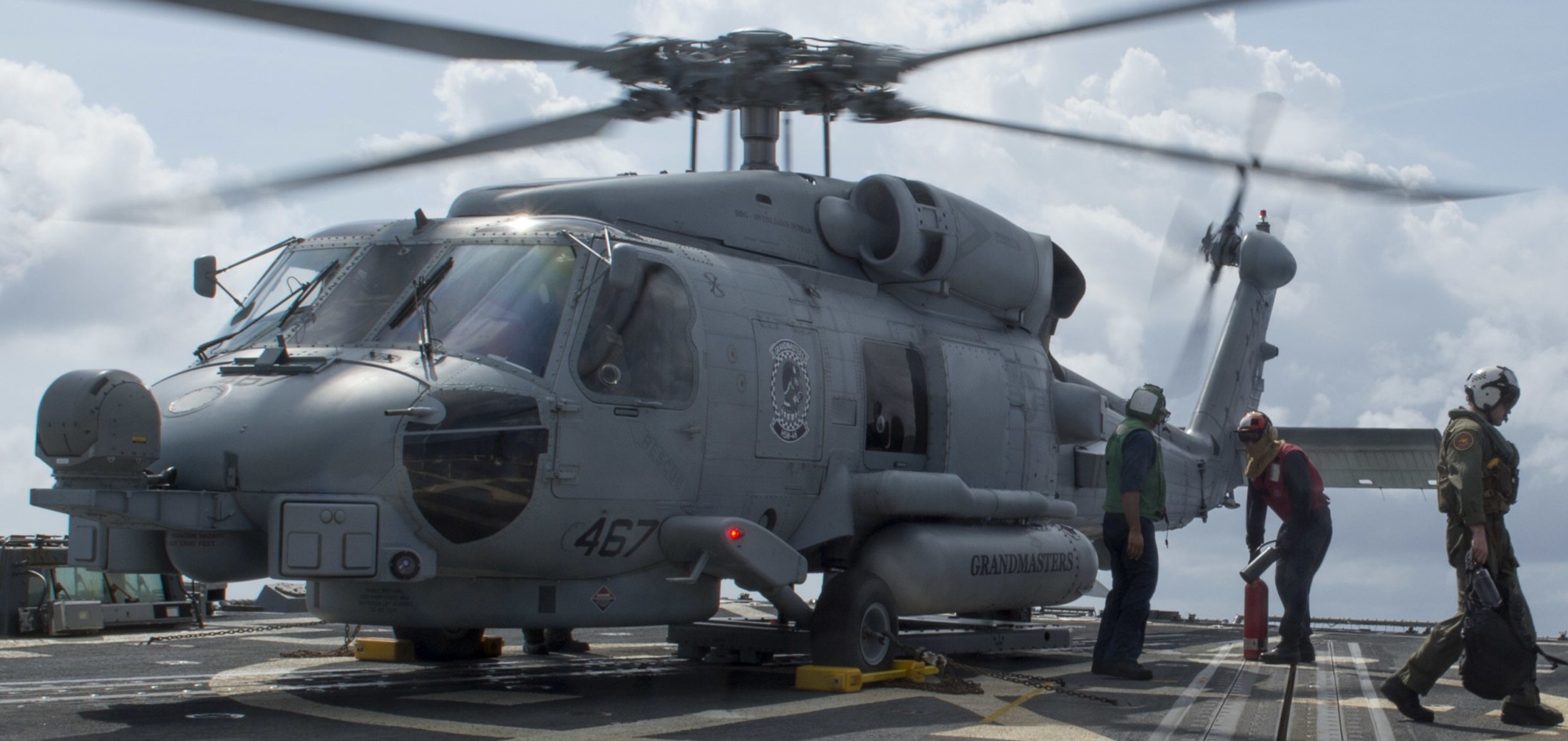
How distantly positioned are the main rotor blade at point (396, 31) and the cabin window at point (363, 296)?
3.98ft

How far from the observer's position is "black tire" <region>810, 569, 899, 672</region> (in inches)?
352

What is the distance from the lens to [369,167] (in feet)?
30.1

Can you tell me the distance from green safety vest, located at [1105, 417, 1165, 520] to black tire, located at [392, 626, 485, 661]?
15.0 feet

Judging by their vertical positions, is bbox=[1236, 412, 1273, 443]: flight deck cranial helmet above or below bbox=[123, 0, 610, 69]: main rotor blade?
below

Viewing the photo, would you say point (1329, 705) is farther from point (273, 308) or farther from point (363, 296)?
point (273, 308)

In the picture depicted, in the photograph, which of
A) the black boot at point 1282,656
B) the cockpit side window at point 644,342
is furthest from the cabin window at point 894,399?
the black boot at point 1282,656

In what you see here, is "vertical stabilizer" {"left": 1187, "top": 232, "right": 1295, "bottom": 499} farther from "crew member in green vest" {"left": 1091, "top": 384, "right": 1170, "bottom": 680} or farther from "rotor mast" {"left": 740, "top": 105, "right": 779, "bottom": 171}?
"rotor mast" {"left": 740, "top": 105, "right": 779, "bottom": 171}

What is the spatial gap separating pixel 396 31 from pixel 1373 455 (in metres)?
15.3

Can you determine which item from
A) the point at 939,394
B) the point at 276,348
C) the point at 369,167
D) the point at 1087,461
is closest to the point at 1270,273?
the point at 1087,461

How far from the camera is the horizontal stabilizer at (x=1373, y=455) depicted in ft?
61.9

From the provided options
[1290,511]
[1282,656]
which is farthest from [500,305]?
[1282,656]

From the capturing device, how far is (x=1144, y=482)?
990 centimetres

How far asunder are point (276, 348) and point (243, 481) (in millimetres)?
877

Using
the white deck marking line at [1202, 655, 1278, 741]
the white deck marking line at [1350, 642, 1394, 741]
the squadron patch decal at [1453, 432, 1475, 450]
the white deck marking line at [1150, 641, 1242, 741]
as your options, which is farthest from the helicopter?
the squadron patch decal at [1453, 432, 1475, 450]
